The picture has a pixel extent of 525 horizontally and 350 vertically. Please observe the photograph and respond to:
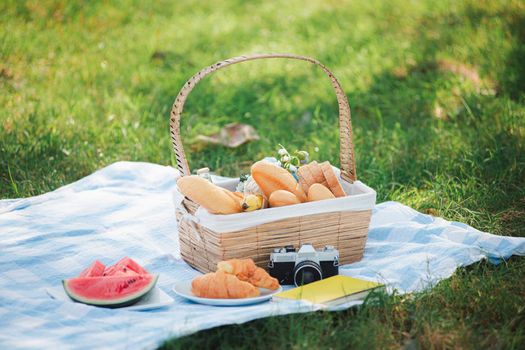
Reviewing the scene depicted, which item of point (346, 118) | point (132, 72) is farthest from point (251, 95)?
point (346, 118)

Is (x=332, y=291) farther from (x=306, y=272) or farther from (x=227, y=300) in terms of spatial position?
(x=227, y=300)

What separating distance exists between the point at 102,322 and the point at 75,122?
105 inches

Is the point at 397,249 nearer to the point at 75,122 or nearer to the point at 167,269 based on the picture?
the point at 167,269

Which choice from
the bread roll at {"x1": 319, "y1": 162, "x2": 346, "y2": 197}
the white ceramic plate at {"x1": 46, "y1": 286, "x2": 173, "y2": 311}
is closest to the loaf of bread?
the bread roll at {"x1": 319, "y1": 162, "x2": 346, "y2": 197}

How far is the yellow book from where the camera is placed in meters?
2.57

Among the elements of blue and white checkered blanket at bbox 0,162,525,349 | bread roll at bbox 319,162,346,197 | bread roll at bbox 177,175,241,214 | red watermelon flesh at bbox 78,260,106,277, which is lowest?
blue and white checkered blanket at bbox 0,162,525,349

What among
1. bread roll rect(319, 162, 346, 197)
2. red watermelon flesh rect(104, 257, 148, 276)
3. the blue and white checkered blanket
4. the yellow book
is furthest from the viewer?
bread roll rect(319, 162, 346, 197)

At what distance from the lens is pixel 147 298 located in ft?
8.76

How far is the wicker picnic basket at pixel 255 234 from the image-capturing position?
2.82 metres

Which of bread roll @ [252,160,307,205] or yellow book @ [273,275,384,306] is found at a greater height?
bread roll @ [252,160,307,205]

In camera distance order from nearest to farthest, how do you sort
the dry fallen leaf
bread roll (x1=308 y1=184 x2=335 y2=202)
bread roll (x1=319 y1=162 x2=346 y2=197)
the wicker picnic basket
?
1. the wicker picnic basket
2. bread roll (x1=308 y1=184 x2=335 y2=202)
3. bread roll (x1=319 y1=162 x2=346 y2=197)
4. the dry fallen leaf

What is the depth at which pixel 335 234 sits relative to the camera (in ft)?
9.81

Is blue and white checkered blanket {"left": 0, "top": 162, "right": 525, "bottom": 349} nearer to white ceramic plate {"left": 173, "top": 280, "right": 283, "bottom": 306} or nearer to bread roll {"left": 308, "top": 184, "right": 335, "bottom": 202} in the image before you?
white ceramic plate {"left": 173, "top": 280, "right": 283, "bottom": 306}

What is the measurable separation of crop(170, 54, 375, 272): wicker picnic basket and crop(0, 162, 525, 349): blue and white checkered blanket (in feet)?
0.30
